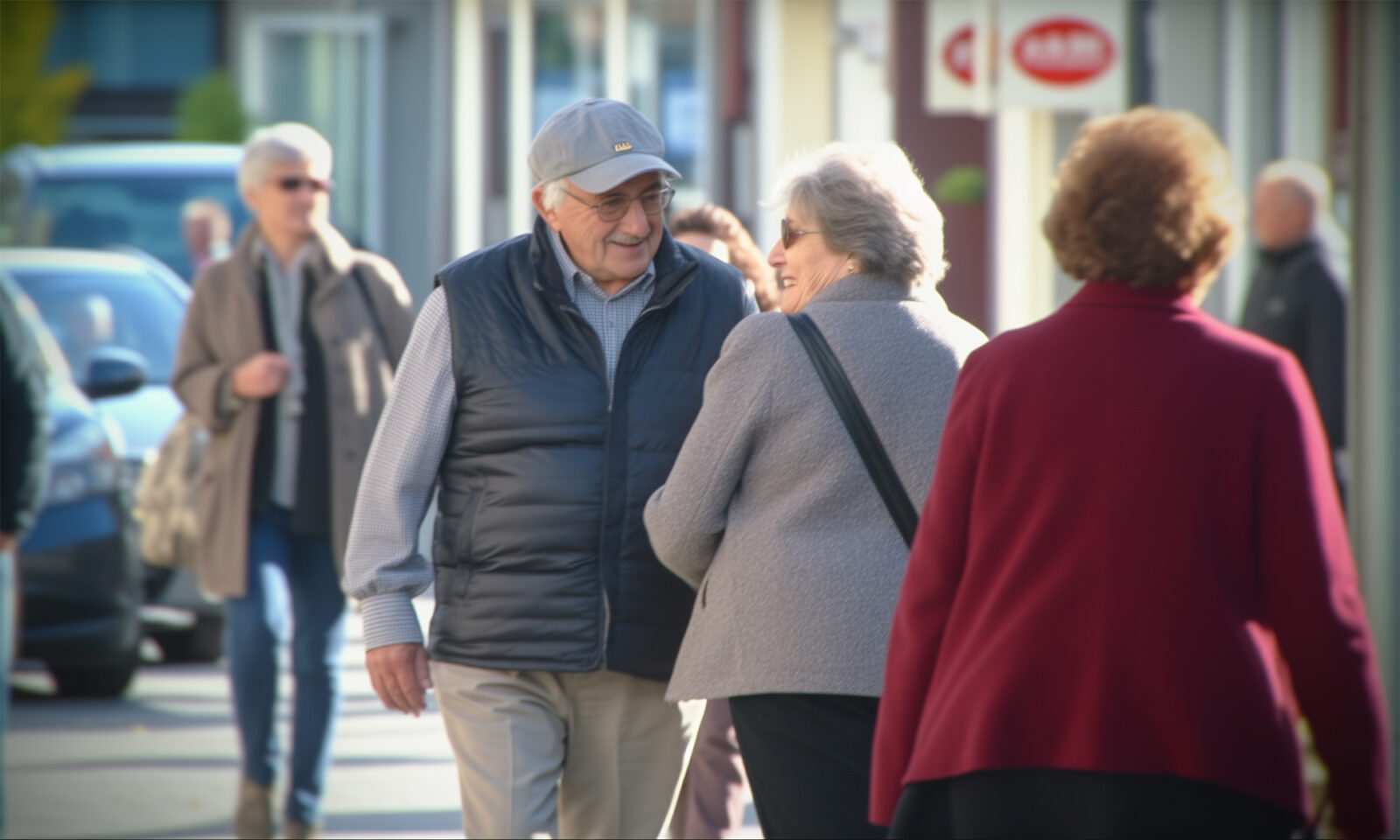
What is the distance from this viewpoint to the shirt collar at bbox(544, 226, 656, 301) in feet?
13.6

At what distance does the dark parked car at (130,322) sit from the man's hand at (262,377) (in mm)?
3510

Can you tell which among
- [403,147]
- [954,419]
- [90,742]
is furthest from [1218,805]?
[403,147]

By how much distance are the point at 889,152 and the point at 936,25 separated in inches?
417

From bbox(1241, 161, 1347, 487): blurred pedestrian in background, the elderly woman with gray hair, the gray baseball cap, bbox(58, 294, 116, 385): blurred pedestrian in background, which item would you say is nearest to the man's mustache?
the gray baseball cap

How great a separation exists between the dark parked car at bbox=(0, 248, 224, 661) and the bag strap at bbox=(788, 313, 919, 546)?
6.30 metres

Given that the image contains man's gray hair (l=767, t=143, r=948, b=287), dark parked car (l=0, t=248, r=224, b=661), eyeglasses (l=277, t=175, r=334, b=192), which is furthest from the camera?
dark parked car (l=0, t=248, r=224, b=661)

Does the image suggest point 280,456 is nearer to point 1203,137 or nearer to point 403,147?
point 1203,137

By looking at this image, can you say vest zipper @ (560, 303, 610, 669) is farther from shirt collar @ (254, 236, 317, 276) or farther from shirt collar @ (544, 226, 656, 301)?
shirt collar @ (254, 236, 317, 276)

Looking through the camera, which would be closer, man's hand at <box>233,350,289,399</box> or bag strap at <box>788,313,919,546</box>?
bag strap at <box>788,313,919,546</box>

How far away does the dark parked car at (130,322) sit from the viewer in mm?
9422

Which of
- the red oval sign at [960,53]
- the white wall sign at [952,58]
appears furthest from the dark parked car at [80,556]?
the red oval sign at [960,53]

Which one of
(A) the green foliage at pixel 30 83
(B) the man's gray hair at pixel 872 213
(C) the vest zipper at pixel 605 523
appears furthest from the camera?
(A) the green foliage at pixel 30 83

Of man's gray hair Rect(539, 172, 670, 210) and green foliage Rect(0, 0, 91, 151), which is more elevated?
green foliage Rect(0, 0, 91, 151)

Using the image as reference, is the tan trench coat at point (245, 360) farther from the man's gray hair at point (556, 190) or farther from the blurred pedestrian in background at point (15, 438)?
the man's gray hair at point (556, 190)
